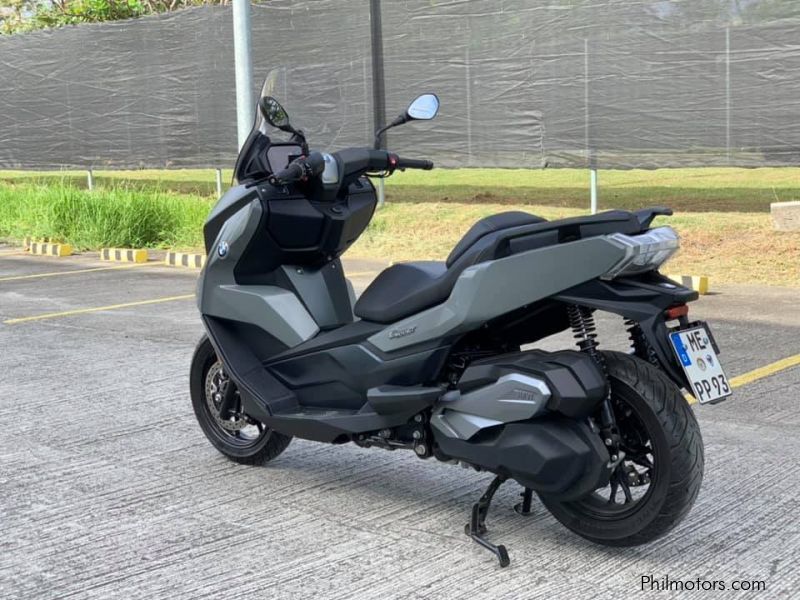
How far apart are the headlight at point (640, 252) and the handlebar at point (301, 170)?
51.1 inches

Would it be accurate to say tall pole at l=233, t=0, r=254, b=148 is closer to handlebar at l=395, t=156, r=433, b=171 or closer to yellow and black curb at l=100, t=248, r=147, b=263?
yellow and black curb at l=100, t=248, r=147, b=263

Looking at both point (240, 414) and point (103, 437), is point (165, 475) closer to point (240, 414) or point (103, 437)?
point (240, 414)

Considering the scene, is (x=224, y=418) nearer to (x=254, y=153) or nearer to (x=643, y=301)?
(x=254, y=153)

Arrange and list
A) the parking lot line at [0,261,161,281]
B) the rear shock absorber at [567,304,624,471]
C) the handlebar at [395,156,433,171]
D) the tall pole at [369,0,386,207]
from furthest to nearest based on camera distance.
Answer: the tall pole at [369,0,386,207] < the parking lot line at [0,261,161,281] < the handlebar at [395,156,433,171] < the rear shock absorber at [567,304,624,471]

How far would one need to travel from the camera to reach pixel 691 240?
1106 cm

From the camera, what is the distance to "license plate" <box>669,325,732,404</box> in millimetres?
3557

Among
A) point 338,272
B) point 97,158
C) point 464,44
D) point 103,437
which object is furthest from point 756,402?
point 97,158

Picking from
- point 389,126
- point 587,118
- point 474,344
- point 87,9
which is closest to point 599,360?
point 474,344

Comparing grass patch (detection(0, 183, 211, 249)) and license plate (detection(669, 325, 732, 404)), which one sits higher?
license plate (detection(669, 325, 732, 404))

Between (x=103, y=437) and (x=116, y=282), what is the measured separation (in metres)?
5.95

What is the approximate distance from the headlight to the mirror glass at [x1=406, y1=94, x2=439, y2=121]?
1.14 meters

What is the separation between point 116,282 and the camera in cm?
1110

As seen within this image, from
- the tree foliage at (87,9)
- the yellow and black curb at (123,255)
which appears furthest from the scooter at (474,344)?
the tree foliage at (87,9)

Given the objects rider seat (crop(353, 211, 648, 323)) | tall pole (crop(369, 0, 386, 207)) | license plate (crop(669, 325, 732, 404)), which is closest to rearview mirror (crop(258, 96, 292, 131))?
rider seat (crop(353, 211, 648, 323))
